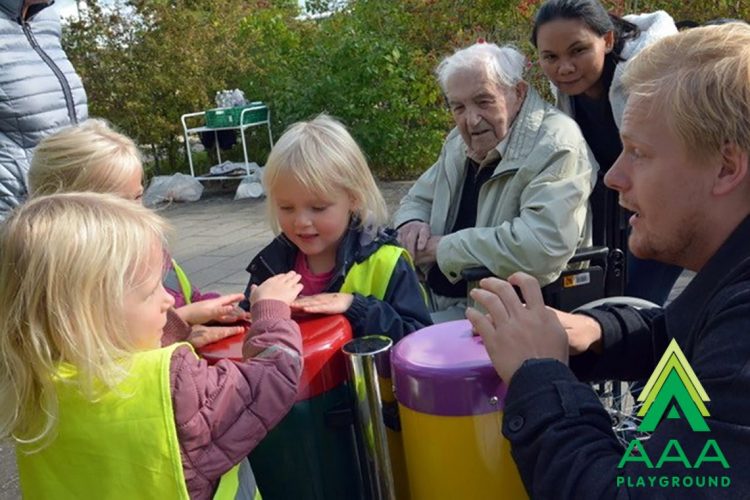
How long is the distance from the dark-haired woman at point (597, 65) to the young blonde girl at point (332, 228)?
114 cm

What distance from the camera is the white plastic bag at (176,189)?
8688mm

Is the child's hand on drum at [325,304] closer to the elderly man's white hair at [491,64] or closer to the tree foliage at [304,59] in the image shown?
the elderly man's white hair at [491,64]

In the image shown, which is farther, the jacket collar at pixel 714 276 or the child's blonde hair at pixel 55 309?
the child's blonde hair at pixel 55 309

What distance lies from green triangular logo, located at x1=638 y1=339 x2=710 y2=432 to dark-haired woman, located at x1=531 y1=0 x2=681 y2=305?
63.7 inches

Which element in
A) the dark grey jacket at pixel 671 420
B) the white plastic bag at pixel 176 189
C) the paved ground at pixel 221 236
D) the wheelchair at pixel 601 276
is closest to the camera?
the dark grey jacket at pixel 671 420

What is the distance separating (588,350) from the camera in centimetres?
156

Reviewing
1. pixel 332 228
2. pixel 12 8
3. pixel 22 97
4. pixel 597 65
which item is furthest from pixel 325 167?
pixel 12 8

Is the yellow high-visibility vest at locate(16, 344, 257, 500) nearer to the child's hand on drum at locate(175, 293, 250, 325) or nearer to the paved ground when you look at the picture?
the child's hand on drum at locate(175, 293, 250, 325)

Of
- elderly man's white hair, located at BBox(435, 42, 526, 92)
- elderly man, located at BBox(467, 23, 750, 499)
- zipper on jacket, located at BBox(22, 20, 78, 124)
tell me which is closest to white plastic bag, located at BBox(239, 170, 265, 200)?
zipper on jacket, located at BBox(22, 20, 78, 124)

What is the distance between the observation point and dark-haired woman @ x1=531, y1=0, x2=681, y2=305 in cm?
284

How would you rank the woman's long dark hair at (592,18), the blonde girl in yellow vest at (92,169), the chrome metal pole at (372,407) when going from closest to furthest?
the chrome metal pole at (372,407), the blonde girl in yellow vest at (92,169), the woman's long dark hair at (592,18)

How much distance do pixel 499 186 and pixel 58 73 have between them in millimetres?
1893

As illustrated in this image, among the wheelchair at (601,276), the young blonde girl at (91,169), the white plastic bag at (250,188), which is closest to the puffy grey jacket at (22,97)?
the young blonde girl at (91,169)

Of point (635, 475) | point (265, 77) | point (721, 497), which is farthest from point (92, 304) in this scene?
point (265, 77)
